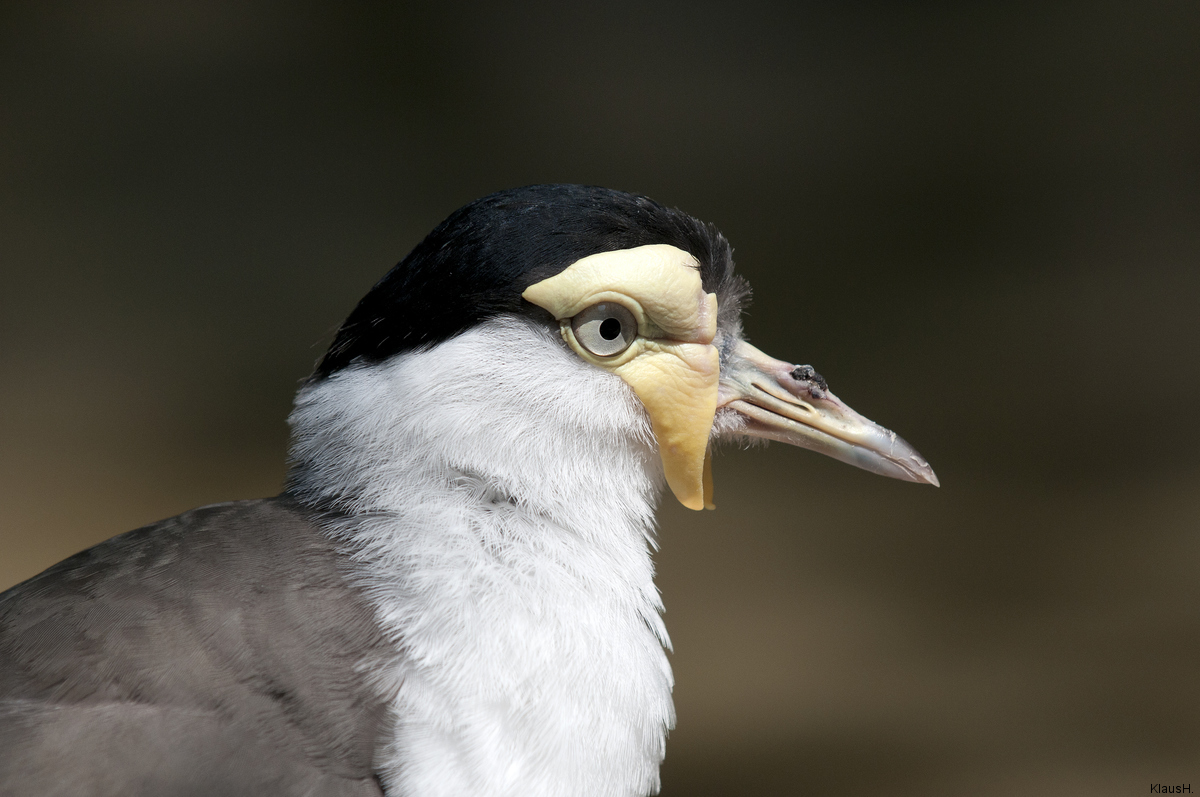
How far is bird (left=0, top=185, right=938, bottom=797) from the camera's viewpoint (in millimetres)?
863

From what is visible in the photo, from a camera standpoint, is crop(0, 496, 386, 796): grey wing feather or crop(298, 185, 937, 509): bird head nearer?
crop(0, 496, 386, 796): grey wing feather

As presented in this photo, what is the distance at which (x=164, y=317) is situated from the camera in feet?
9.00

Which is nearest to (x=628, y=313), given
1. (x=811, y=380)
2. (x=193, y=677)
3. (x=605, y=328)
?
(x=605, y=328)

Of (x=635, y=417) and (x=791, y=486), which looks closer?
(x=635, y=417)

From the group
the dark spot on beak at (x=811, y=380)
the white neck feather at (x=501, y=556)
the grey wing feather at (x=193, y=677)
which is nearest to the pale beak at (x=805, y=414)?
the dark spot on beak at (x=811, y=380)

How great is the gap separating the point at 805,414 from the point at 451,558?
0.43 m

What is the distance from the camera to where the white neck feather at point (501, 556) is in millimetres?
915

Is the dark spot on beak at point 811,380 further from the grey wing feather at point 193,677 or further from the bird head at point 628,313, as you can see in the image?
the grey wing feather at point 193,677

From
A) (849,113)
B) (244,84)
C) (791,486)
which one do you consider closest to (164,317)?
(244,84)

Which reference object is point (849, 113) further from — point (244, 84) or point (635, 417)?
point (635, 417)

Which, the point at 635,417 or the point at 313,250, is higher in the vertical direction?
the point at 313,250

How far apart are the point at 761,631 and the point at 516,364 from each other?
1577mm

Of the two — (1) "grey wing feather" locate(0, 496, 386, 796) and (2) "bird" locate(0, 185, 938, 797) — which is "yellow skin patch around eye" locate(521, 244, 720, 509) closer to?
(2) "bird" locate(0, 185, 938, 797)

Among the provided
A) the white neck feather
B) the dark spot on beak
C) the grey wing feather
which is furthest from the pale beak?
the grey wing feather
